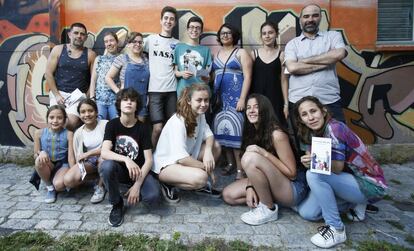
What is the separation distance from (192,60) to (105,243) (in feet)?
8.38

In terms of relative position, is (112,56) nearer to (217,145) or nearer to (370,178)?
(217,145)

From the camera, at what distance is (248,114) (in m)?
3.30

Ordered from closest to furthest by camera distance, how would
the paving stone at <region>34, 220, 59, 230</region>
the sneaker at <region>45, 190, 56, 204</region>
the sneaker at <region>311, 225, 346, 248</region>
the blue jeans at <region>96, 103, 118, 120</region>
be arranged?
the sneaker at <region>311, 225, 346, 248</region>, the paving stone at <region>34, 220, 59, 230</region>, the sneaker at <region>45, 190, 56, 204</region>, the blue jeans at <region>96, 103, 118, 120</region>

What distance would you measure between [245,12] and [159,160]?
318 cm

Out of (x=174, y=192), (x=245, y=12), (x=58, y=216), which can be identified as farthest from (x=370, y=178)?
(x=245, y=12)

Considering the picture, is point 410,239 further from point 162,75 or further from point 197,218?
point 162,75

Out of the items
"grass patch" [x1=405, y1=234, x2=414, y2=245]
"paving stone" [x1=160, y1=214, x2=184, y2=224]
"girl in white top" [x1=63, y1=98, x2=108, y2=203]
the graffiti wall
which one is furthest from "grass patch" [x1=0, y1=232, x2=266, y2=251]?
the graffiti wall

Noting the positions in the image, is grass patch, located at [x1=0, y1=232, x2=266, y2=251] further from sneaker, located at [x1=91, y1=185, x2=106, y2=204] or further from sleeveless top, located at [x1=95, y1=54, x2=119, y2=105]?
sleeveless top, located at [x1=95, y1=54, x2=119, y2=105]

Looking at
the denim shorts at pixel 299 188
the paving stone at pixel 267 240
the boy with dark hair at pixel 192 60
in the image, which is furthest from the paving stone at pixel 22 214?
the denim shorts at pixel 299 188

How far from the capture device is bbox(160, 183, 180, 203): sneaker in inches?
145

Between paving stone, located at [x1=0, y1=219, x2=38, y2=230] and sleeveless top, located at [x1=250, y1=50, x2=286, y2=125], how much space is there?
3.06 metres

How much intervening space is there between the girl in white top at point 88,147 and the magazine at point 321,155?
2.28 meters

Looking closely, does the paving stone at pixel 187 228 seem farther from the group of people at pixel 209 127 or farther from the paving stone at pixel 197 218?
the group of people at pixel 209 127

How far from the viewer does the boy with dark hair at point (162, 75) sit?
435 centimetres
